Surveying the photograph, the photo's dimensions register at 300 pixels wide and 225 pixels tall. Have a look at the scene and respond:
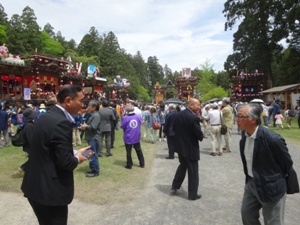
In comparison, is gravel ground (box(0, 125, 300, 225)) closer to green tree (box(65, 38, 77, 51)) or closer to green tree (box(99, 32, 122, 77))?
green tree (box(99, 32, 122, 77))

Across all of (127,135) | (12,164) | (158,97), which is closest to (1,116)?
(12,164)

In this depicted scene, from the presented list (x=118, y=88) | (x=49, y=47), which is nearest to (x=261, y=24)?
(x=118, y=88)

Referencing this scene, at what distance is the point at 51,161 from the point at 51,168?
2.2 inches

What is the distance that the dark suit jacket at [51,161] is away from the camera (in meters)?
2.14

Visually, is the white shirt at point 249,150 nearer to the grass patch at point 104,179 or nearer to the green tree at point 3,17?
the grass patch at point 104,179

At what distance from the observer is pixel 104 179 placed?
6188mm

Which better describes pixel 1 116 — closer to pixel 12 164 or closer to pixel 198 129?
pixel 12 164

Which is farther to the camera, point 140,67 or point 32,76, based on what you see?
point 140,67

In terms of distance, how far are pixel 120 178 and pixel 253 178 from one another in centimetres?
405

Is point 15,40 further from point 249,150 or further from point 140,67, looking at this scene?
point 140,67

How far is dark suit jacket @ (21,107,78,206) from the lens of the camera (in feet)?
7.02

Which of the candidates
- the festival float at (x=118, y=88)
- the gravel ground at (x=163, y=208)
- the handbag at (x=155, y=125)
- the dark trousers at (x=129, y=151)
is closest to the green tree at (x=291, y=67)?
the festival float at (x=118, y=88)

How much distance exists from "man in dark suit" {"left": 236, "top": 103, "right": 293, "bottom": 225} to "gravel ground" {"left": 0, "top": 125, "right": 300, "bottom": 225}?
1.37 m

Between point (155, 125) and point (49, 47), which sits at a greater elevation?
point (49, 47)
